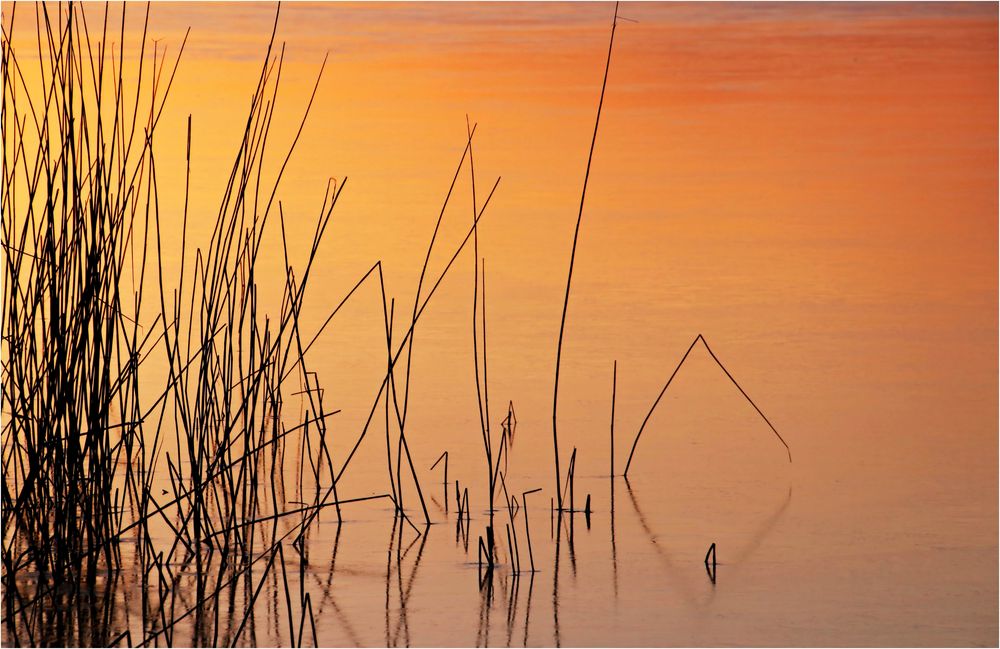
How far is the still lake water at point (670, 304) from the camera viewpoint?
235cm

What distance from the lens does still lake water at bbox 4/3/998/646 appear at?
2.35m

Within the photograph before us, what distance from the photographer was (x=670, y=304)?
3996mm

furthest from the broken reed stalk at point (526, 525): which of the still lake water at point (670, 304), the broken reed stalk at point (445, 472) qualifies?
the broken reed stalk at point (445, 472)

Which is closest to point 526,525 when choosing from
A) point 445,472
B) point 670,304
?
point 445,472

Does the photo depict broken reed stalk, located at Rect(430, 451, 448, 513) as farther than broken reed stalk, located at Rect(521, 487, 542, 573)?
Yes

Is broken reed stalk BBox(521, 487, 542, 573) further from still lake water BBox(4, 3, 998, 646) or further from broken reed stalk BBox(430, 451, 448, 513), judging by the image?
broken reed stalk BBox(430, 451, 448, 513)

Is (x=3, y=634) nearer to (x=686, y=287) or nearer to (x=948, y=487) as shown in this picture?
(x=948, y=487)

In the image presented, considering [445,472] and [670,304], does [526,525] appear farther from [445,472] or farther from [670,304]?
[670,304]

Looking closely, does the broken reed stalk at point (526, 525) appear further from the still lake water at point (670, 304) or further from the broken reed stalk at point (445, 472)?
the broken reed stalk at point (445, 472)

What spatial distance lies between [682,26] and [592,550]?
19.2 ft

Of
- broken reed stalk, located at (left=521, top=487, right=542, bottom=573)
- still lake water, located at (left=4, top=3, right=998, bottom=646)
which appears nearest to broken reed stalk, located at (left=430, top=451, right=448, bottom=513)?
still lake water, located at (left=4, top=3, right=998, bottom=646)

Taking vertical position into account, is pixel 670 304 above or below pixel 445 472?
above

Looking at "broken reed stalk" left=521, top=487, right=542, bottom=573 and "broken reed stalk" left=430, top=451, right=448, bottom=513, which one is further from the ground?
"broken reed stalk" left=430, top=451, right=448, bottom=513

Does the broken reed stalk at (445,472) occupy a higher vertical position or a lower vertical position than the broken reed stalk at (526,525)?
higher
